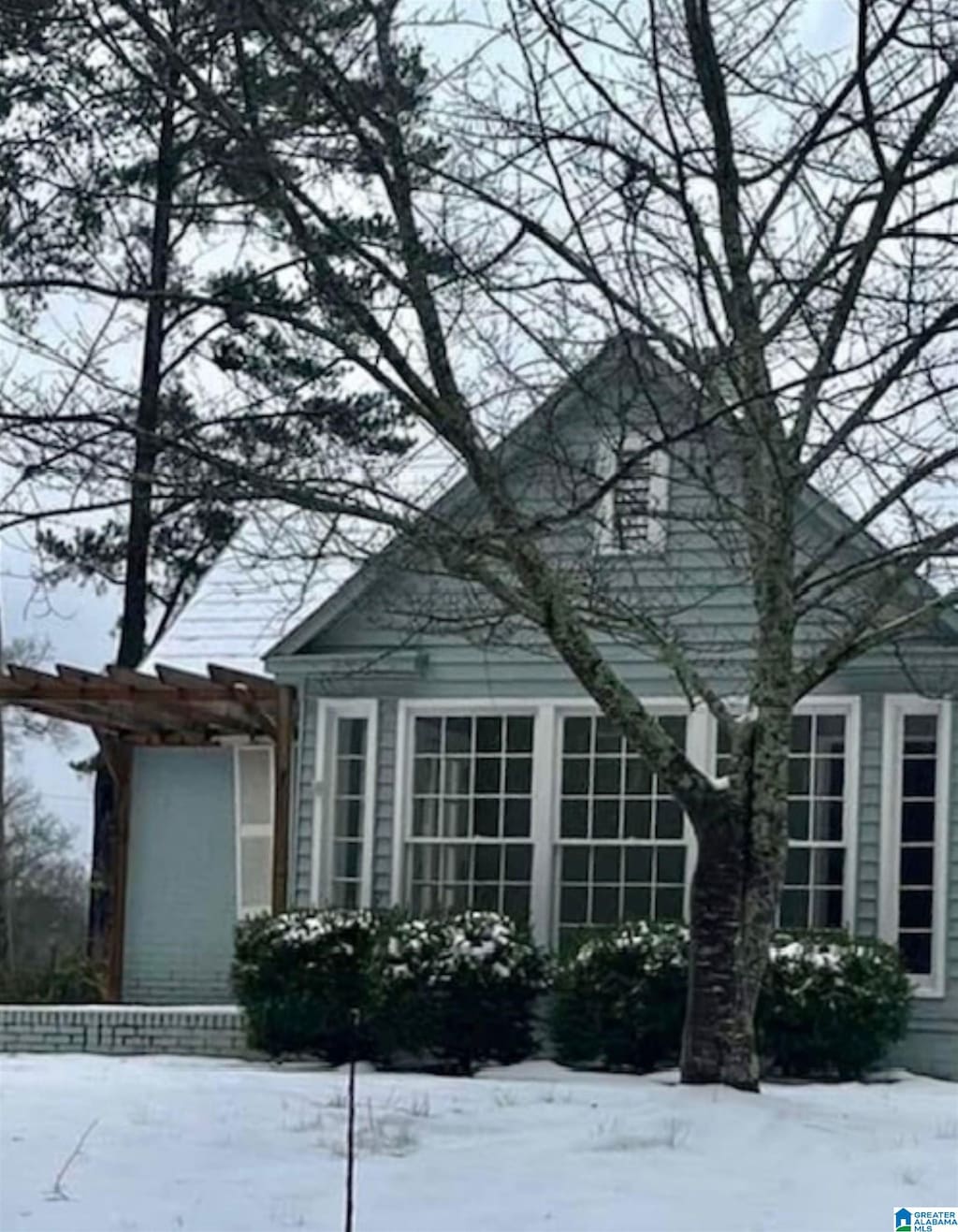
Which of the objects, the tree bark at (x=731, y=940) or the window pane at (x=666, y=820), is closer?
the tree bark at (x=731, y=940)

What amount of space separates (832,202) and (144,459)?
3.64 meters

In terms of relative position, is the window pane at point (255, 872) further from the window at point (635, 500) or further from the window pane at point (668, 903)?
the window at point (635, 500)

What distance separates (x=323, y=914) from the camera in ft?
47.5

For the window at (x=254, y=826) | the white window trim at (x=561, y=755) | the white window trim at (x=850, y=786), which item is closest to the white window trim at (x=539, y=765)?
the white window trim at (x=561, y=755)

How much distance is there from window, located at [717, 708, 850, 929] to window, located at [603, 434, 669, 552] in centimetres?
156

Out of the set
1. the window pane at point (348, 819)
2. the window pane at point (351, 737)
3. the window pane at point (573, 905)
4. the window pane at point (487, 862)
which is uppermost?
the window pane at point (351, 737)

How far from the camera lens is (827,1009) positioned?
13.1 meters

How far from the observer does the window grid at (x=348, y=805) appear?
1554 cm

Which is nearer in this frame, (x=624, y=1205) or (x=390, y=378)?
(x=624, y=1205)

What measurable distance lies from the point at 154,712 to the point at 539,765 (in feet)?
10.8

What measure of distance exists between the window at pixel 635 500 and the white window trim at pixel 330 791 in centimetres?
240

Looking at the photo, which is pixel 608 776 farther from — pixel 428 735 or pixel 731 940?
pixel 731 940

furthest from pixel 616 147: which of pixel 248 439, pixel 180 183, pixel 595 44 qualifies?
pixel 180 183

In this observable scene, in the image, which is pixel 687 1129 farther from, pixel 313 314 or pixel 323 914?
pixel 323 914
